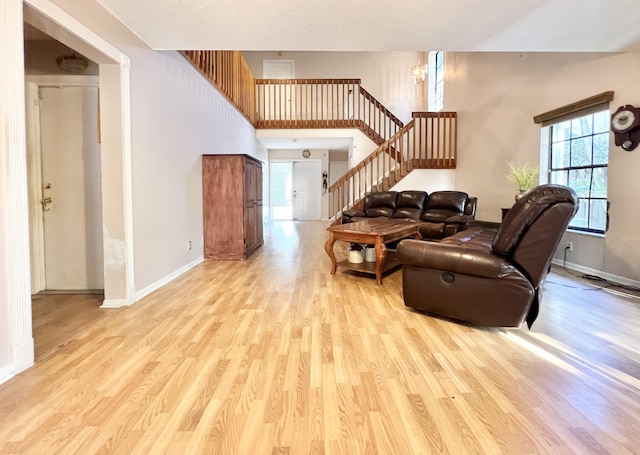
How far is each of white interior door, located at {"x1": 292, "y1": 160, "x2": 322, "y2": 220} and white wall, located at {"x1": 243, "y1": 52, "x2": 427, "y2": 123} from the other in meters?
2.73

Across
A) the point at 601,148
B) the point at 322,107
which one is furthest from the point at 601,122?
the point at 322,107

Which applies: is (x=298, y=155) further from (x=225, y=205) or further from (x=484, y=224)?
(x=484, y=224)

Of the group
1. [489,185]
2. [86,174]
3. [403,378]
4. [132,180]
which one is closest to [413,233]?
[489,185]

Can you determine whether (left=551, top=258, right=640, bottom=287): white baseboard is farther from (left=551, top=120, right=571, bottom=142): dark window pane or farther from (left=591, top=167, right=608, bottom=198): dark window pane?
(left=551, top=120, right=571, bottom=142): dark window pane

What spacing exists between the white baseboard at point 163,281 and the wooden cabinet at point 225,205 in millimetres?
381

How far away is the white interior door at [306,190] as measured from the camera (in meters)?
11.2

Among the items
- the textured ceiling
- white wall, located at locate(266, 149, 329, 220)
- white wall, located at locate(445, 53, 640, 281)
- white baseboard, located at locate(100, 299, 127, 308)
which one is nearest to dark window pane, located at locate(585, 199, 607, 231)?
white wall, located at locate(445, 53, 640, 281)

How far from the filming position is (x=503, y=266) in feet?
7.17

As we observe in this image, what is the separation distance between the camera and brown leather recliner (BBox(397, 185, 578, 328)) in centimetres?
208

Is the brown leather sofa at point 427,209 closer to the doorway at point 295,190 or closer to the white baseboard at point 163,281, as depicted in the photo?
the white baseboard at point 163,281

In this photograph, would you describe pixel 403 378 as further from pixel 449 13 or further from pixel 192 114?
pixel 192 114

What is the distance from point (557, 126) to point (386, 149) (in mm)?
3267

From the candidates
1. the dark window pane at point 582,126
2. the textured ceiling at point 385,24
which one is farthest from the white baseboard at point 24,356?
the dark window pane at point 582,126

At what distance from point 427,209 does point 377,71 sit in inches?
219
